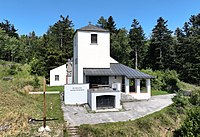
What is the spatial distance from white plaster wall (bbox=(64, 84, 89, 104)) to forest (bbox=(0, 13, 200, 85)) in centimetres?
1850

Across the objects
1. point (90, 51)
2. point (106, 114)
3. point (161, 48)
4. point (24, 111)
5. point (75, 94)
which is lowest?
point (106, 114)

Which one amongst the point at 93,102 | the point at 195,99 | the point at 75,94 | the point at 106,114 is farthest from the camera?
the point at 75,94

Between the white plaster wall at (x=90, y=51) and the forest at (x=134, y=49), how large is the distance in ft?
53.7

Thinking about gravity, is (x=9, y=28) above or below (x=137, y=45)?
above

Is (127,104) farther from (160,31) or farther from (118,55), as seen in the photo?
(160,31)

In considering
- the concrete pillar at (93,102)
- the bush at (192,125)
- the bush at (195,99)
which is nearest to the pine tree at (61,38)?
the concrete pillar at (93,102)

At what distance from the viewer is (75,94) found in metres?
20.5

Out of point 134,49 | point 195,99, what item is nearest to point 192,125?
point 195,99

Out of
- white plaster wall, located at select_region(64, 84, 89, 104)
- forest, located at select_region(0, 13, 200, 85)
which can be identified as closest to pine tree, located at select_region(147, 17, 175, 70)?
forest, located at select_region(0, 13, 200, 85)

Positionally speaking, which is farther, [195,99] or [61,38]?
[61,38]

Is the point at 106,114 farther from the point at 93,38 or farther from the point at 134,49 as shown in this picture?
the point at 134,49

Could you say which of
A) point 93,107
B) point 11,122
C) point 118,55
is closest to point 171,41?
point 118,55

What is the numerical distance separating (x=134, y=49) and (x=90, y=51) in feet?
96.0

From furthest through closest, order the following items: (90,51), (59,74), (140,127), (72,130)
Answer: (59,74) < (90,51) < (140,127) < (72,130)
